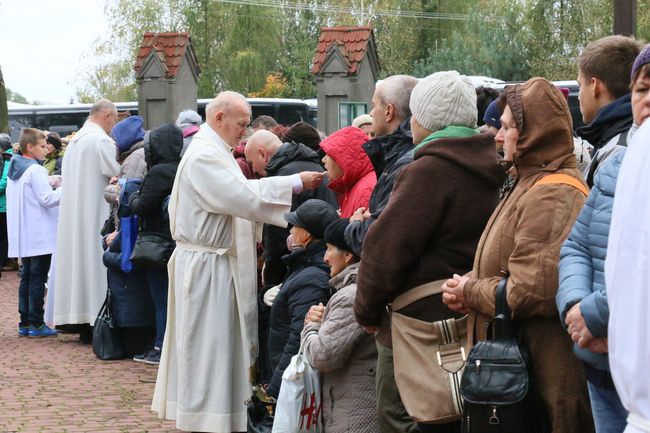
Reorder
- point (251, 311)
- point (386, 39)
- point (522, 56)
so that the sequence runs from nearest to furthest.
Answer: point (251, 311), point (522, 56), point (386, 39)

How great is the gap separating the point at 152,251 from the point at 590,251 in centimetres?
626

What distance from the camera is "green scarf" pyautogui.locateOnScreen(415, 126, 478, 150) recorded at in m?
5.03

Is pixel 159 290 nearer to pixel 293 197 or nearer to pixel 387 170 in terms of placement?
pixel 293 197

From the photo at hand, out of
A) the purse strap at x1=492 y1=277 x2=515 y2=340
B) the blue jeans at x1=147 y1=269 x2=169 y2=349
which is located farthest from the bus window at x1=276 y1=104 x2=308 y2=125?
the purse strap at x1=492 y1=277 x2=515 y2=340

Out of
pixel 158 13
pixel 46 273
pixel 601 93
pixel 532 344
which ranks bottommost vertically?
pixel 46 273

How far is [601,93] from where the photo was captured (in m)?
4.83

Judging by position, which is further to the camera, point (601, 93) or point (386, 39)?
point (386, 39)

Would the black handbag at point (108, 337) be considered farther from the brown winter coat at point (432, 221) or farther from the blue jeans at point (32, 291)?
the brown winter coat at point (432, 221)

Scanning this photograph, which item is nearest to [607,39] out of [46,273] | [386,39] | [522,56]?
[46,273]

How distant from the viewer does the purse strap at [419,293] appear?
4930 mm

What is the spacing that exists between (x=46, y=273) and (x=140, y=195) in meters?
3.13

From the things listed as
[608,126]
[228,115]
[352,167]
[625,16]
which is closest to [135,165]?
[228,115]

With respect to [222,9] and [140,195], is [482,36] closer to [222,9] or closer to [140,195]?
[222,9]

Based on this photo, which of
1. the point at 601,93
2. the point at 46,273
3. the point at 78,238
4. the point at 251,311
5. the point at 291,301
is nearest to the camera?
the point at 601,93
